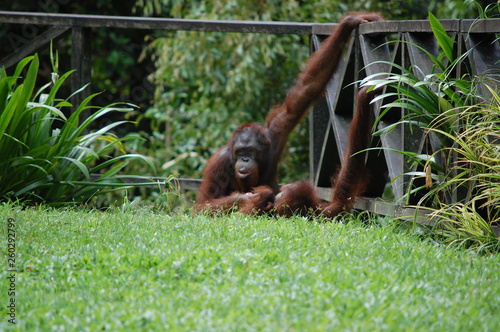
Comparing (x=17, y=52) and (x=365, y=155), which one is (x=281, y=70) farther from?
(x=365, y=155)

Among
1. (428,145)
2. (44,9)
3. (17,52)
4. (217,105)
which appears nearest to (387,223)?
(428,145)

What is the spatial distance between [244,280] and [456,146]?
145cm

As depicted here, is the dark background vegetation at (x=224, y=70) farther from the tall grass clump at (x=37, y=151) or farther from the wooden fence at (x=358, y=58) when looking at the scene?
the tall grass clump at (x=37, y=151)

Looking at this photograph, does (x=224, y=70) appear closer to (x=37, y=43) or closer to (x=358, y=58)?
(x=37, y=43)

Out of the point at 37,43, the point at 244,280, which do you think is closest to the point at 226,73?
the point at 37,43

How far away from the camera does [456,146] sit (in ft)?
11.2

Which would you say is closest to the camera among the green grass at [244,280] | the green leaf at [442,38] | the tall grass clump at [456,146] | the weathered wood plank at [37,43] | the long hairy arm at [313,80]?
the green grass at [244,280]

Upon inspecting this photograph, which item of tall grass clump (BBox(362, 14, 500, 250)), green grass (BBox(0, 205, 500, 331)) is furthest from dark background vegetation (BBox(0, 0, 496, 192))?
green grass (BBox(0, 205, 500, 331))

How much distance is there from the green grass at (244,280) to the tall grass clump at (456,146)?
21 cm

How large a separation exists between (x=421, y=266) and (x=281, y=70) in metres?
5.40

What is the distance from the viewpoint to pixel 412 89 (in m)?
3.58

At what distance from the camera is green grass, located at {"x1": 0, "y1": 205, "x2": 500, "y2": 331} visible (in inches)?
87.4

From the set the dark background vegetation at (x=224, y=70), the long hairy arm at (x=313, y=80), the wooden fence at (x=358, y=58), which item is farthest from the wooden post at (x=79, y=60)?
the dark background vegetation at (x=224, y=70)

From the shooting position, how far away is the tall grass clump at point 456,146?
10.5ft
